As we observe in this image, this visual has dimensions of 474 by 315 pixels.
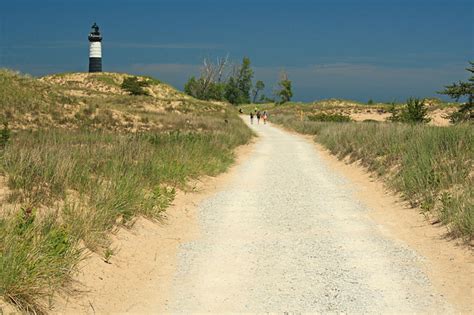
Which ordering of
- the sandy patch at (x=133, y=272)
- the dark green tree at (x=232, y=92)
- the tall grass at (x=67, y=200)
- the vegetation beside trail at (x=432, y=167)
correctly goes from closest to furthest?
the tall grass at (x=67, y=200) → the sandy patch at (x=133, y=272) → the vegetation beside trail at (x=432, y=167) → the dark green tree at (x=232, y=92)

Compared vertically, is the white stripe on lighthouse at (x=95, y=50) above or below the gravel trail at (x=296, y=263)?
above

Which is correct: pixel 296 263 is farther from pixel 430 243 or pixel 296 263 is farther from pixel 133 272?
pixel 430 243

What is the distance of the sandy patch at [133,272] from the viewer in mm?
5723

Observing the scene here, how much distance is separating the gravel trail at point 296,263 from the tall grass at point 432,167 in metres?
1.11

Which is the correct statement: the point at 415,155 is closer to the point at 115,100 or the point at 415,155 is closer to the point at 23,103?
the point at 23,103

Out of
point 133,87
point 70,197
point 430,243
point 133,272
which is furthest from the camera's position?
point 133,87

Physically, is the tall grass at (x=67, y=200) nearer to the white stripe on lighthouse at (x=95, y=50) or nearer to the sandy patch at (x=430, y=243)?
the sandy patch at (x=430, y=243)

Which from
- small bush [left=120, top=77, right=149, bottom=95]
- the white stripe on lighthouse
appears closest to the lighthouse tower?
the white stripe on lighthouse

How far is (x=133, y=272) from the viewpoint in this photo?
6887 millimetres

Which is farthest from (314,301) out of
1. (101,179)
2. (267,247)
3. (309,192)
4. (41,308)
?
(309,192)

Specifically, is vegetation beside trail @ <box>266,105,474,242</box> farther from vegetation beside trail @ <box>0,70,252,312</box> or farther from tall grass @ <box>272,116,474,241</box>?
vegetation beside trail @ <box>0,70,252,312</box>

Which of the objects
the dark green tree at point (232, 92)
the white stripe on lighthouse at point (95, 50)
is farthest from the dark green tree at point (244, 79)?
the white stripe on lighthouse at point (95, 50)

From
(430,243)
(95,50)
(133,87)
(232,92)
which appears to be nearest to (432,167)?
(430,243)

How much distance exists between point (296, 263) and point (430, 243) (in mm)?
2417
